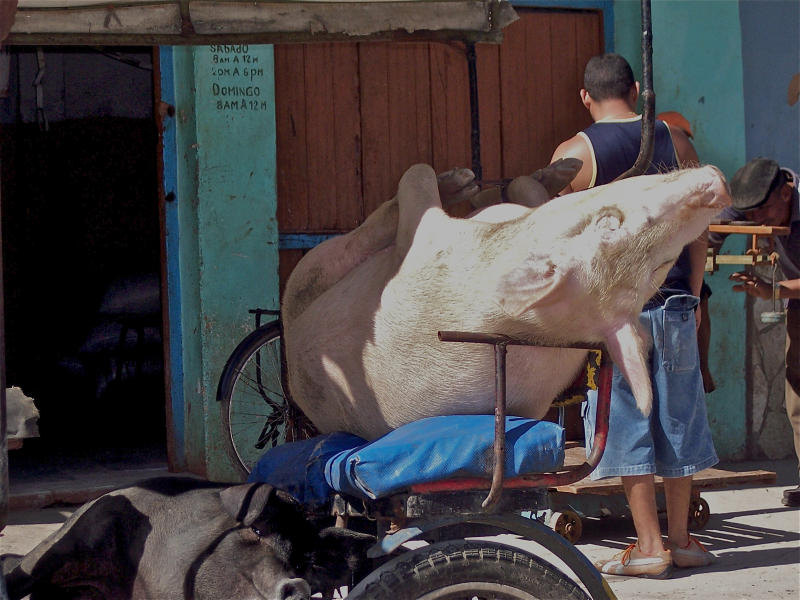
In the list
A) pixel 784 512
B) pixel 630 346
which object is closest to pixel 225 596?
pixel 630 346

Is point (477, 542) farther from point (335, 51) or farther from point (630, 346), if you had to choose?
point (335, 51)

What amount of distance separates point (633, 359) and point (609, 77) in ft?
6.69

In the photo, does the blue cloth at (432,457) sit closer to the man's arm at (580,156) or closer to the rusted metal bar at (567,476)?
the rusted metal bar at (567,476)

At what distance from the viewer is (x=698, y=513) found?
15.7ft

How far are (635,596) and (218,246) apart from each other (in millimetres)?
2823

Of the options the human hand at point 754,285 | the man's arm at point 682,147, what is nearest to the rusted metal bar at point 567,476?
the man's arm at point 682,147

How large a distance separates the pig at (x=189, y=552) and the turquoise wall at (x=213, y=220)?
2.96m

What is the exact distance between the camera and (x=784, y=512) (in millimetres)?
5246

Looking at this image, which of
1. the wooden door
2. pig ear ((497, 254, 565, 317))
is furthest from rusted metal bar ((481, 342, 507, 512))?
the wooden door

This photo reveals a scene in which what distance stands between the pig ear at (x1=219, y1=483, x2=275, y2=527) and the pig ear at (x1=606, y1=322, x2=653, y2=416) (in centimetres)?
88

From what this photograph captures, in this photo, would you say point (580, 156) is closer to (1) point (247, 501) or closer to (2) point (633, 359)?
(2) point (633, 359)

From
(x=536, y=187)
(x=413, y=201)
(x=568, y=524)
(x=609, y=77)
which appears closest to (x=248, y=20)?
(x=413, y=201)

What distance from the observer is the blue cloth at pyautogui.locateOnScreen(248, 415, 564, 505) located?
230 cm

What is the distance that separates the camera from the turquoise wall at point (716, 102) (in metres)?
6.19
